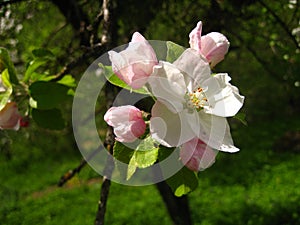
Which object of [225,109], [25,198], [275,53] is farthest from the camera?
[25,198]

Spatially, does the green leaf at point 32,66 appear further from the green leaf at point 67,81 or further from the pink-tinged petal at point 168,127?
the pink-tinged petal at point 168,127

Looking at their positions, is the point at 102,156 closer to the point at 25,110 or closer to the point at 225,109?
the point at 25,110

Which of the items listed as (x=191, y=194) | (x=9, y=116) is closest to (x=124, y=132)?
(x=9, y=116)

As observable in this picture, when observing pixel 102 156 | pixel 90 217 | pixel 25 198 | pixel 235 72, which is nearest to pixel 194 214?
pixel 90 217

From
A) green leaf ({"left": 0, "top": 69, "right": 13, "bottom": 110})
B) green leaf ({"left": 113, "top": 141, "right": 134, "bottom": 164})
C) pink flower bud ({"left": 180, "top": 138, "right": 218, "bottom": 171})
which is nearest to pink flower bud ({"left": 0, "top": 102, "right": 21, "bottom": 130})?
green leaf ({"left": 0, "top": 69, "right": 13, "bottom": 110})

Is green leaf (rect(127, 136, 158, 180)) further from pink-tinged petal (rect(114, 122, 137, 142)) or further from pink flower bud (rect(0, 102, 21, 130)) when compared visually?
pink flower bud (rect(0, 102, 21, 130))

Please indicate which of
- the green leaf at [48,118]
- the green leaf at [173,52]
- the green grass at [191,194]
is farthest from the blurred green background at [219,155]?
the green leaf at [173,52]

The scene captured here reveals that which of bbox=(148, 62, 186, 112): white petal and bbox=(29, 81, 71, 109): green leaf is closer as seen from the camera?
bbox=(148, 62, 186, 112): white petal
